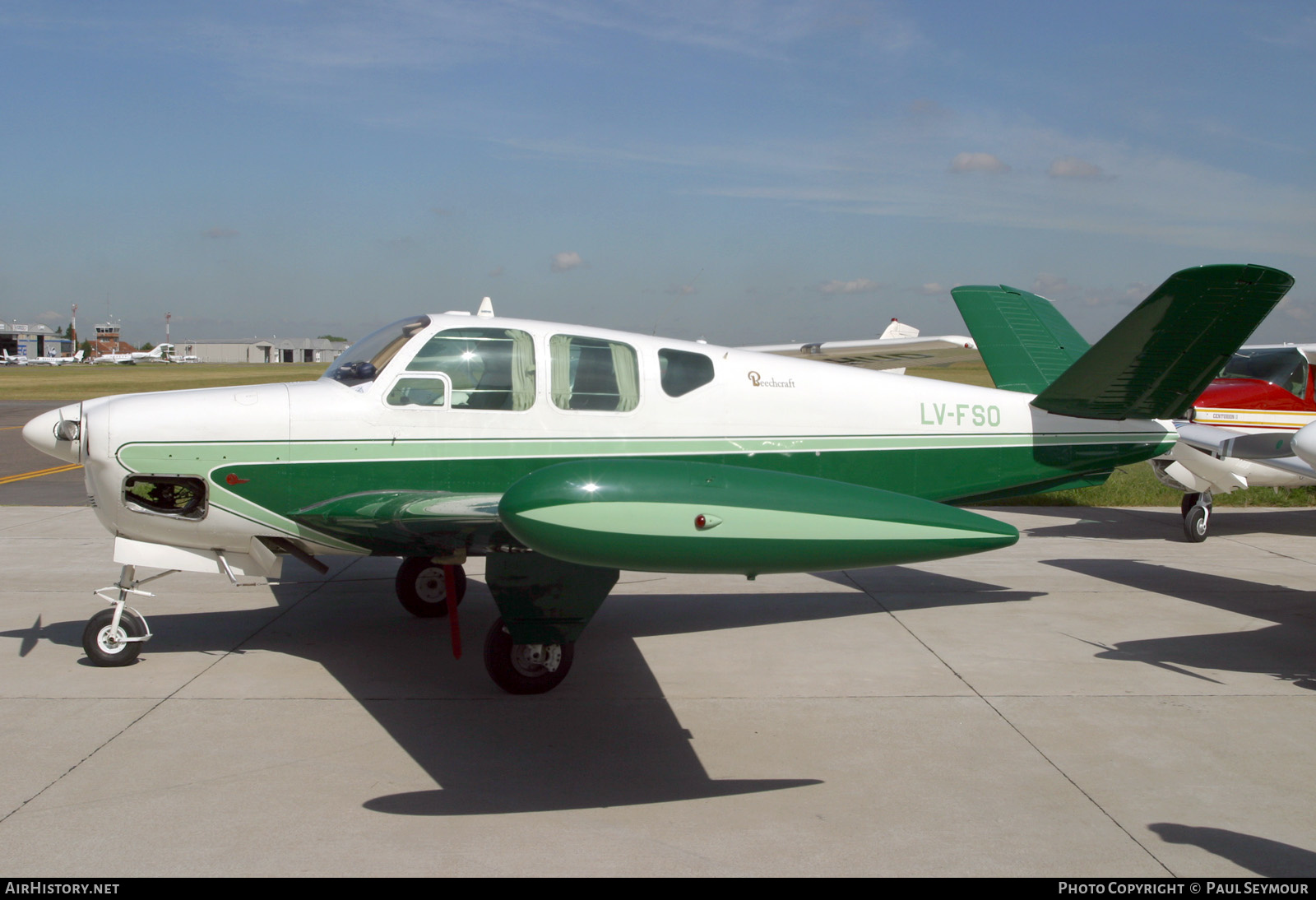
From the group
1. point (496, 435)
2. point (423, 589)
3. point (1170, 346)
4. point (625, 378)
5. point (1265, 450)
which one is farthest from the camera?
point (1265, 450)

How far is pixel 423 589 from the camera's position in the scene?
22.6ft

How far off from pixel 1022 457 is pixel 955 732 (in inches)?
95.4

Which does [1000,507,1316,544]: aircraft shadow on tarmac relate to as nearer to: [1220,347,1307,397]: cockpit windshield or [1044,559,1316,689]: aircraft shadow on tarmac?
[1220,347,1307,397]: cockpit windshield

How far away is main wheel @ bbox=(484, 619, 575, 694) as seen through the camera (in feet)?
17.3

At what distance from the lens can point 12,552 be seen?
29.3 feet

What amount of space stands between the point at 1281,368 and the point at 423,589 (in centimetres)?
1015

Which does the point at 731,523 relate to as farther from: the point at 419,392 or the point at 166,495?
the point at 166,495

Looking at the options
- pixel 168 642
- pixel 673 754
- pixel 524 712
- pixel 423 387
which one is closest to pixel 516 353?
pixel 423 387

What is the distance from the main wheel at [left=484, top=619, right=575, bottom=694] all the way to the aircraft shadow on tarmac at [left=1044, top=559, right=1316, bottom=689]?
3481 millimetres

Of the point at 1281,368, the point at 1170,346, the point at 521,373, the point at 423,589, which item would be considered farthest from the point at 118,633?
the point at 1281,368

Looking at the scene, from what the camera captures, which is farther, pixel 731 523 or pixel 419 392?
pixel 419 392

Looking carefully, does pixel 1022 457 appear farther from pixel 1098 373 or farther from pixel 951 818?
pixel 951 818

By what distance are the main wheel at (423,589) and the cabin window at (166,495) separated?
1.89 m

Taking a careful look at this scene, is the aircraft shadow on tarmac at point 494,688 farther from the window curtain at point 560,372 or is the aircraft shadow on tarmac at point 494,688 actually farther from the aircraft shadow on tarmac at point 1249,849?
the window curtain at point 560,372
